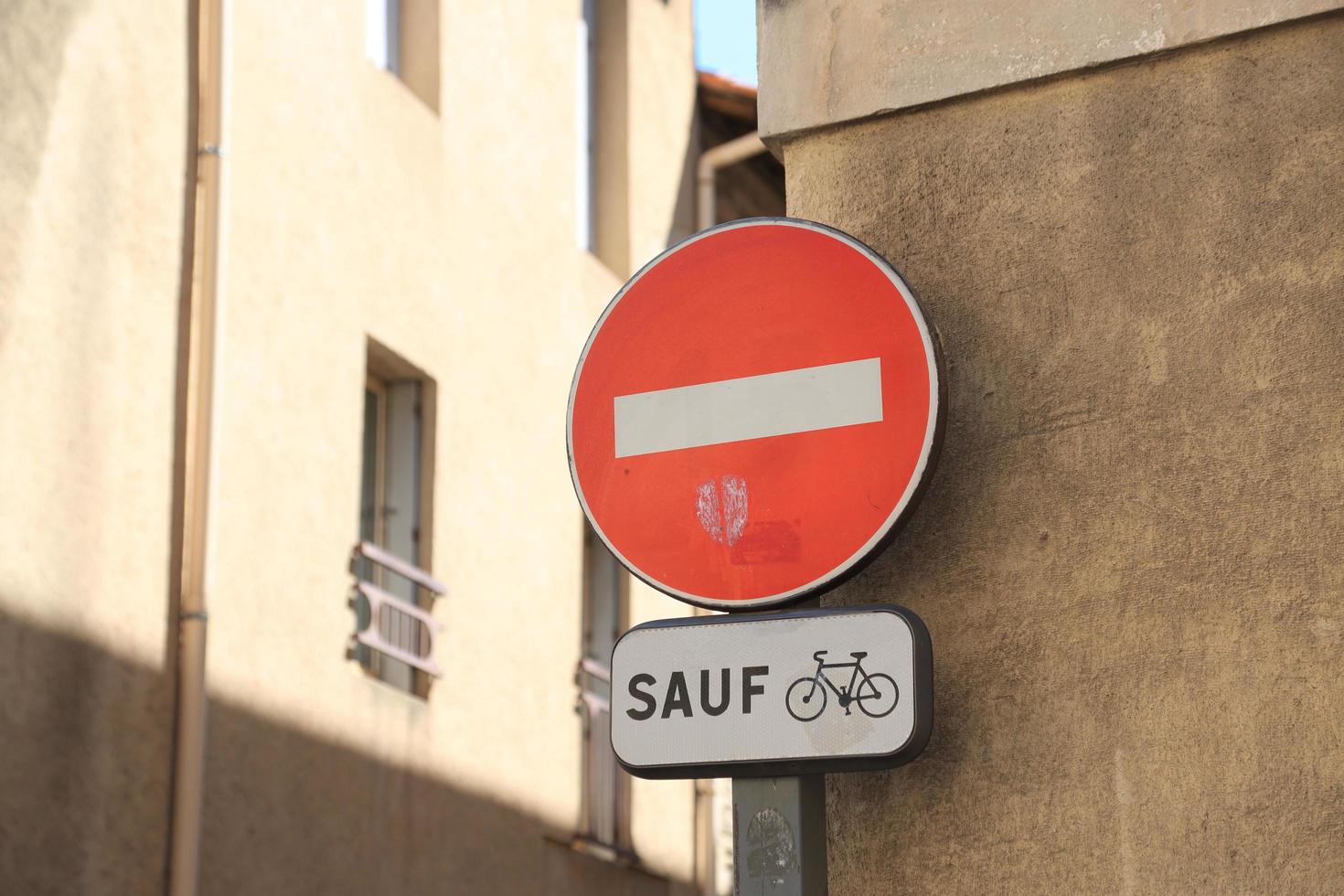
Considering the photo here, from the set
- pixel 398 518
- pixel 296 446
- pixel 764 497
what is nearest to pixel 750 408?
pixel 764 497

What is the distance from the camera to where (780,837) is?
2.54m

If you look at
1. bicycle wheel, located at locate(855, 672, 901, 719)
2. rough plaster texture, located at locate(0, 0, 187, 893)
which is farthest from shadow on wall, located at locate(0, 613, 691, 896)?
bicycle wheel, located at locate(855, 672, 901, 719)

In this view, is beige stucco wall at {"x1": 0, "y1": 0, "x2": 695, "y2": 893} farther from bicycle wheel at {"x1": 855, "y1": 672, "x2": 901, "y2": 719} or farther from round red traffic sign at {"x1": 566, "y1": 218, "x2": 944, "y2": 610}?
bicycle wheel at {"x1": 855, "y1": 672, "x2": 901, "y2": 719}

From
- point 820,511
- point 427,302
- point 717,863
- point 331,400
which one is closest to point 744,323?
point 820,511

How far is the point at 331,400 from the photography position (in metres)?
8.58

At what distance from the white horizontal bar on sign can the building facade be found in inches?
167

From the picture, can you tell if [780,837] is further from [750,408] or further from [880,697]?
[750,408]

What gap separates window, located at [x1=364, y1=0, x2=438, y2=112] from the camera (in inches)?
390

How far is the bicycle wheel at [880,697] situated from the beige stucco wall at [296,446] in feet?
15.2

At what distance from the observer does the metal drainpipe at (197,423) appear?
23.5ft

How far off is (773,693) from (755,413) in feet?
1.39

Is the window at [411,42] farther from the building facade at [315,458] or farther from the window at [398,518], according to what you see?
the window at [398,518]

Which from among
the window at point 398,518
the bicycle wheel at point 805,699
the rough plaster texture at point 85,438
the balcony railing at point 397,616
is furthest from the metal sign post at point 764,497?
the window at point 398,518

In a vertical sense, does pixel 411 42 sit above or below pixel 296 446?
above
